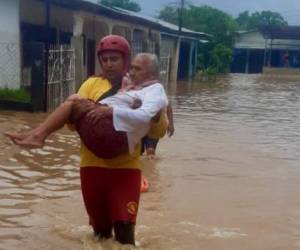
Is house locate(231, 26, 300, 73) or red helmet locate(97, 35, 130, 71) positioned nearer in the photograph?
red helmet locate(97, 35, 130, 71)

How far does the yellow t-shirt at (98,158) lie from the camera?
392 cm

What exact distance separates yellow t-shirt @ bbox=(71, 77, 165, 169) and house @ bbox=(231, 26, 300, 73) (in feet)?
151

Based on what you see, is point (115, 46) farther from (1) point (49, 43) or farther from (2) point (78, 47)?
(2) point (78, 47)

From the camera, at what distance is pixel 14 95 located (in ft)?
45.0

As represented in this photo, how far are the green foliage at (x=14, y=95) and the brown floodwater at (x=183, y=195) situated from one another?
4.53 ft

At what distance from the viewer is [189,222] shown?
5.63 metres

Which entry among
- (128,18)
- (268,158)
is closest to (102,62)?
(268,158)

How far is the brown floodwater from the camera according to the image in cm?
507

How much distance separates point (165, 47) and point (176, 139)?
74.2 ft

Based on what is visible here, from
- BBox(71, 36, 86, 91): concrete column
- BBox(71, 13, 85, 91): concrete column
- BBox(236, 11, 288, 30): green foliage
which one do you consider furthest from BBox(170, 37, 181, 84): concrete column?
BBox(236, 11, 288, 30): green foliage

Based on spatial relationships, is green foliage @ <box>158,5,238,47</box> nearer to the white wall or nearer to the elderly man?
the white wall

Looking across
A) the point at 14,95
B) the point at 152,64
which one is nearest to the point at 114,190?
the point at 152,64

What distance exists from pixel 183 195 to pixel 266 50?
4630 centimetres

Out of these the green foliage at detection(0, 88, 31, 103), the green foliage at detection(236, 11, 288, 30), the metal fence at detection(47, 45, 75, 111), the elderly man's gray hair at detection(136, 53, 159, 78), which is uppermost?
the green foliage at detection(236, 11, 288, 30)
